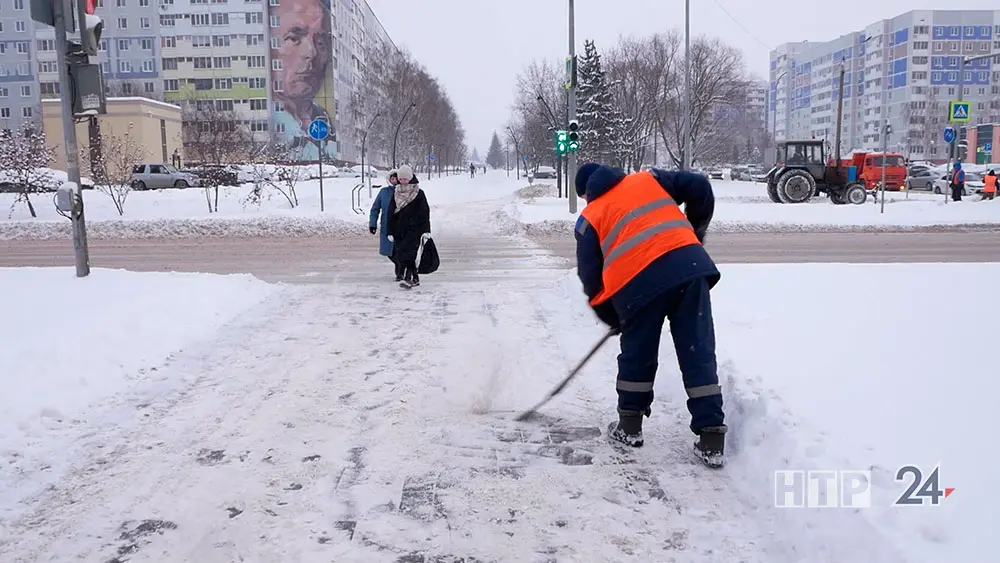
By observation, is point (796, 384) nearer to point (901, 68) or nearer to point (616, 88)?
point (616, 88)

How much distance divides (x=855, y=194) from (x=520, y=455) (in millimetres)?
27951

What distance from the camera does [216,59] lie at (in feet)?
327

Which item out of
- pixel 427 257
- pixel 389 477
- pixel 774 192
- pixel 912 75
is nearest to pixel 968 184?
pixel 774 192

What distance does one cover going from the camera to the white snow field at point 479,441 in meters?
3.39

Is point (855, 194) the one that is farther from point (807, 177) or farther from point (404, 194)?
point (404, 194)

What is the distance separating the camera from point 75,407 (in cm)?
520

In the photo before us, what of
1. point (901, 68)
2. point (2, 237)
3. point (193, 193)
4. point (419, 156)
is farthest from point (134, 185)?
point (901, 68)

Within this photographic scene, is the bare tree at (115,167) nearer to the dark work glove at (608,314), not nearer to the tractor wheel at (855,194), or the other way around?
the dark work glove at (608,314)

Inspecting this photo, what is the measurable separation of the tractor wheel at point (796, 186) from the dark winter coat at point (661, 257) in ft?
84.0

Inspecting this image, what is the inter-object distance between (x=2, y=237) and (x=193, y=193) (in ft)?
39.0

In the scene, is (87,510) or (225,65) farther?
(225,65)

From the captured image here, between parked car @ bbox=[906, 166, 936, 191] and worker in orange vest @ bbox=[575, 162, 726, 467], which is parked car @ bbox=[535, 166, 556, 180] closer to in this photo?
parked car @ bbox=[906, 166, 936, 191]

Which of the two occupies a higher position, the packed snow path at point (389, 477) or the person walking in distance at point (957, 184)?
the person walking in distance at point (957, 184)

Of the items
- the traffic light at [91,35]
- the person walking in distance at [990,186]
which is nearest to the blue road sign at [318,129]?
the traffic light at [91,35]
